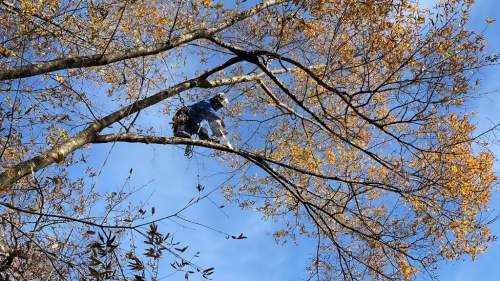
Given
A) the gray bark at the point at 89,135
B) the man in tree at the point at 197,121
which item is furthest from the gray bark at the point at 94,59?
the man in tree at the point at 197,121

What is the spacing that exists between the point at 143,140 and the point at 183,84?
132 centimetres

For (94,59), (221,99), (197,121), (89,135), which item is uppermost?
(221,99)

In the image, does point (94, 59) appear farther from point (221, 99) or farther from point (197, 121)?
point (221, 99)

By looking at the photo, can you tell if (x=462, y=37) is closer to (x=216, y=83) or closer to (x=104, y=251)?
(x=216, y=83)

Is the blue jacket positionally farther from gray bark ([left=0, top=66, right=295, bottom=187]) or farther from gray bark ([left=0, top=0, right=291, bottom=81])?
gray bark ([left=0, top=0, right=291, bottom=81])

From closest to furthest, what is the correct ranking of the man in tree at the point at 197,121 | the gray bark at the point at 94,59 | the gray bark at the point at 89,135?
the gray bark at the point at 89,135
the gray bark at the point at 94,59
the man in tree at the point at 197,121

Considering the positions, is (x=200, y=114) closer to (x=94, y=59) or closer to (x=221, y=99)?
(x=221, y=99)

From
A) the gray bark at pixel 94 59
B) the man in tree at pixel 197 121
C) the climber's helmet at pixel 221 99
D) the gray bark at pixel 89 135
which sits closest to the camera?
the gray bark at pixel 89 135

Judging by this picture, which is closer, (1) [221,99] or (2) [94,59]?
(2) [94,59]

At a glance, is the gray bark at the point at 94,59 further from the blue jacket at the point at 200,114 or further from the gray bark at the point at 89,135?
the blue jacket at the point at 200,114

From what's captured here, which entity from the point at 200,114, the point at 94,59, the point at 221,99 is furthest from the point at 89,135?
the point at 221,99

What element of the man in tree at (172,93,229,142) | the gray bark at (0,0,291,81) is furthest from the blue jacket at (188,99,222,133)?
the gray bark at (0,0,291,81)

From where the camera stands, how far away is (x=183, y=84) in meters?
5.68

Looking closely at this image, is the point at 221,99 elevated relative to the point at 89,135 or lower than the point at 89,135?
elevated
